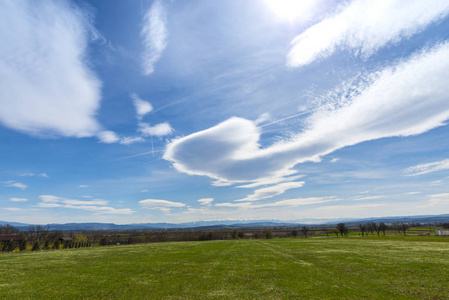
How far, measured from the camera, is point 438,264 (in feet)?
73.8

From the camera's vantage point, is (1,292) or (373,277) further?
(373,277)

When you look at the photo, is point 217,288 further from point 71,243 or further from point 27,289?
point 71,243

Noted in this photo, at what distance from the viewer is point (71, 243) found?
101625mm

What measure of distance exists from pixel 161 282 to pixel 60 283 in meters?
9.31

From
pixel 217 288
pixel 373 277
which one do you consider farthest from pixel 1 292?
pixel 373 277

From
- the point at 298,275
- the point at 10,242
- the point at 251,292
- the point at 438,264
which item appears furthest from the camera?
the point at 10,242

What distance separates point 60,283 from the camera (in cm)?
1917

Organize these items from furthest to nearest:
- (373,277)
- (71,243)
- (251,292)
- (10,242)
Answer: (71,243), (10,242), (373,277), (251,292)

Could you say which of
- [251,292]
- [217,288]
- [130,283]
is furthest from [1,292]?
[251,292]

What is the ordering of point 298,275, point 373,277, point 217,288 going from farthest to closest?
point 298,275
point 373,277
point 217,288

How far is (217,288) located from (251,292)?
296cm

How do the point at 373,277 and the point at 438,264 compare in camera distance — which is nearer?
the point at 373,277

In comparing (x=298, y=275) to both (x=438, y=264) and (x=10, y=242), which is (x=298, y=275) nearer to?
(x=438, y=264)

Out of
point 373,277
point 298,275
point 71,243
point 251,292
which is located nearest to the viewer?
point 251,292
